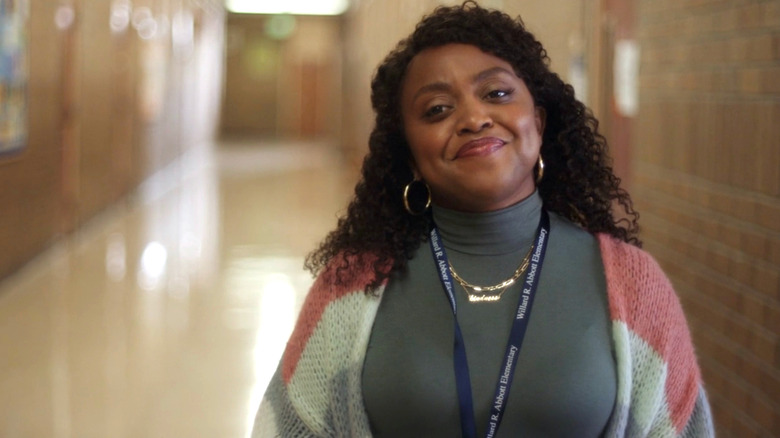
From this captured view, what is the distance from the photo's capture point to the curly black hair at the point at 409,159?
1.63m

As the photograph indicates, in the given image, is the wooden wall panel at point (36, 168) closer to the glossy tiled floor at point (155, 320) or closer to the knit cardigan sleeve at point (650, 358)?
the glossy tiled floor at point (155, 320)

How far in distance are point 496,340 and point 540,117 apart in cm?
44

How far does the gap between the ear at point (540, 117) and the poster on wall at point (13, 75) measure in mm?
5710

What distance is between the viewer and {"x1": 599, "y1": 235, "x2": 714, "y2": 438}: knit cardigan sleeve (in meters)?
1.50

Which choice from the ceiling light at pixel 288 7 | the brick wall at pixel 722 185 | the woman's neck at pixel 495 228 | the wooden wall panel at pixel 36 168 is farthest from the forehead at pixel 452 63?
the ceiling light at pixel 288 7

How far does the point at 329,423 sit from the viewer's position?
63.1 inches

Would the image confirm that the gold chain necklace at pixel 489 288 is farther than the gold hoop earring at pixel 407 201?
No

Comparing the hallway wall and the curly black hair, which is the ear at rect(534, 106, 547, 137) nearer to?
the curly black hair

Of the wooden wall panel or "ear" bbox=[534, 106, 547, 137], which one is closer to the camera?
"ear" bbox=[534, 106, 547, 137]

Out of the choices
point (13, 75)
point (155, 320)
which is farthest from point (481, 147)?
point (13, 75)

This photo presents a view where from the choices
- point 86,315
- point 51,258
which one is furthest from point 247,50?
point 86,315

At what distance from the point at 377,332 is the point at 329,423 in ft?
0.58

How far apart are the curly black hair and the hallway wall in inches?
228

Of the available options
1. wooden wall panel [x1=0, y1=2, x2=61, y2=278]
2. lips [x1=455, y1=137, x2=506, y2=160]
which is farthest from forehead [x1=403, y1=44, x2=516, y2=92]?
wooden wall panel [x1=0, y1=2, x2=61, y2=278]
